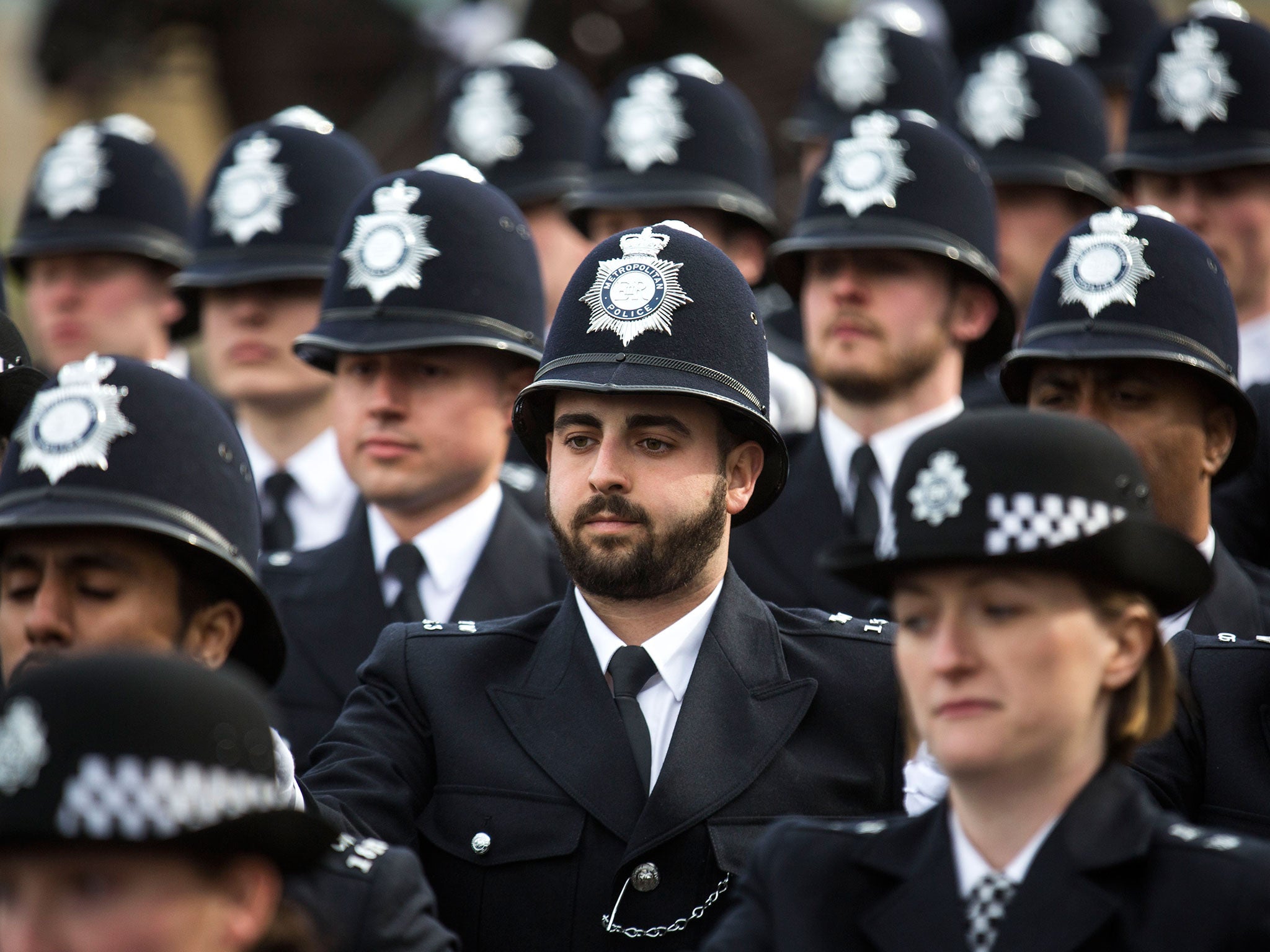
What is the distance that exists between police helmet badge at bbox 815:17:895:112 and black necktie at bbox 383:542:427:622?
13.7ft

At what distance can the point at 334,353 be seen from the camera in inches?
248

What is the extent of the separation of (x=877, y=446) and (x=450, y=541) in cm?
149

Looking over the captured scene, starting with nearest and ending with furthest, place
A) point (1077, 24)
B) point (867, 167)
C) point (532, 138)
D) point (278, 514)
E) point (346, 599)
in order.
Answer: point (346, 599)
point (867, 167)
point (278, 514)
point (532, 138)
point (1077, 24)

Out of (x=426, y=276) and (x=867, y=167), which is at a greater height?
(x=867, y=167)

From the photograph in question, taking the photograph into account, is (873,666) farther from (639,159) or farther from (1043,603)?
(639,159)

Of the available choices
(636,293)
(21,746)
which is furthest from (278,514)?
(21,746)

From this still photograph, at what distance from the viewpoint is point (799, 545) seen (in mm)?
6371

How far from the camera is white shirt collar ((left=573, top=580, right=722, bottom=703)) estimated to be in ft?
15.4

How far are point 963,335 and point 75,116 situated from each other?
9410 mm

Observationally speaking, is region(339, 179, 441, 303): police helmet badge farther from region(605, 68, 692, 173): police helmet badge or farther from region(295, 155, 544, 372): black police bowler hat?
region(605, 68, 692, 173): police helmet badge

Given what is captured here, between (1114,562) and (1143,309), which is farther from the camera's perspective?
(1143,309)

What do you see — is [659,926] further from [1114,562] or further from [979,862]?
[1114,562]

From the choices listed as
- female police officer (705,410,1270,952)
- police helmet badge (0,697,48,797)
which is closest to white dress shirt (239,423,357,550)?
female police officer (705,410,1270,952)

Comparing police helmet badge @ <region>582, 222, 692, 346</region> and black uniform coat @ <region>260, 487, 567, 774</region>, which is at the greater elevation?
police helmet badge @ <region>582, 222, 692, 346</region>
